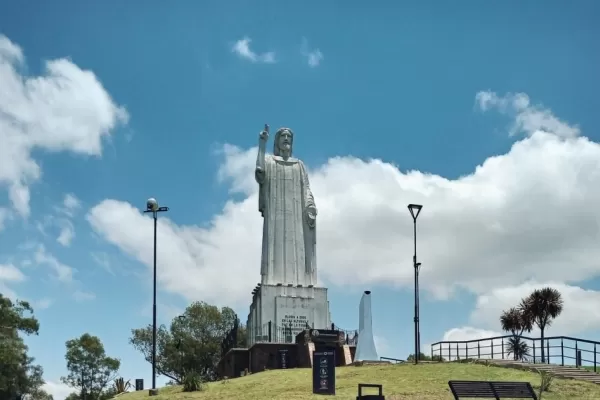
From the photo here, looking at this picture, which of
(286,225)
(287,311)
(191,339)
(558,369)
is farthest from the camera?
(191,339)

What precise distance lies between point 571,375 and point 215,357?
40754mm

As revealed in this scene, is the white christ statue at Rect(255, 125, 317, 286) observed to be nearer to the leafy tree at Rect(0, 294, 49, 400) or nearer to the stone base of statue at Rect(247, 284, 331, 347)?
the stone base of statue at Rect(247, 284, 331, 347)

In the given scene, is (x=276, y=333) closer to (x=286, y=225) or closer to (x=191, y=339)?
(x=286, y=225)

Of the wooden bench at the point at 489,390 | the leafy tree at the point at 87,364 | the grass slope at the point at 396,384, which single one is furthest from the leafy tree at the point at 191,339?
the wooden bench at the point at 489,390

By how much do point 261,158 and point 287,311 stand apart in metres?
9.53

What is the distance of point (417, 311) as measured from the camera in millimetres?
31969

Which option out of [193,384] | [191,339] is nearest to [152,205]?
[193,384]

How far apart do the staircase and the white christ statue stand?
17822 millimetres

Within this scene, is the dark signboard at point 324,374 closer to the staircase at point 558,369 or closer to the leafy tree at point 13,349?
the staircase at point 558,369

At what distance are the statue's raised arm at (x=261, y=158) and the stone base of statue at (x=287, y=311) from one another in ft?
21.7

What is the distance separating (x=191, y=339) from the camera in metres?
65.3

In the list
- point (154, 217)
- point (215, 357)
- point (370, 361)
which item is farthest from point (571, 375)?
point (215, 357)

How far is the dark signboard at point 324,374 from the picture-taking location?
76.6 ft

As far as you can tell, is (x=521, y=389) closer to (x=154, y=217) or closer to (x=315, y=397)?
(x=315, y=397)
